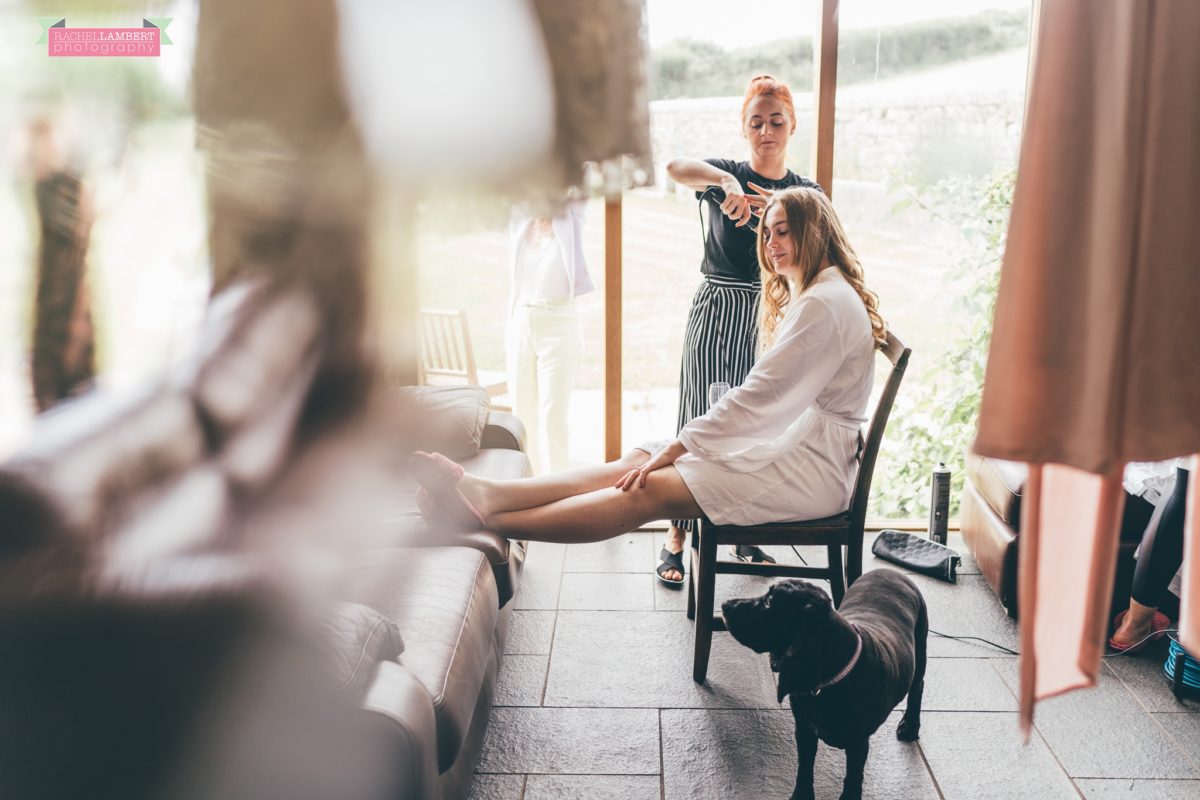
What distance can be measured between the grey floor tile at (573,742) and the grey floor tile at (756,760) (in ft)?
0.17

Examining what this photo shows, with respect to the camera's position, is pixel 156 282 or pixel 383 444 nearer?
pixel 156 282

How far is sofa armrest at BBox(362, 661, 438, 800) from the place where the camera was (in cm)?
120

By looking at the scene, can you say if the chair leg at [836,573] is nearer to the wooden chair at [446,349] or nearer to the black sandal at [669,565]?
the black sandal at [669,565]

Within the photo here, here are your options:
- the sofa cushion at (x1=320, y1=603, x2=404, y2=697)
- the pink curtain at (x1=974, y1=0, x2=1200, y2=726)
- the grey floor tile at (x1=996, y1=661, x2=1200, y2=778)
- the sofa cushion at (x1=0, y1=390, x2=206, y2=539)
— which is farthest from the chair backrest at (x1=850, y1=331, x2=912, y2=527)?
the sofa cushion at (x1=0, y1=390, x2=206, y2=539)

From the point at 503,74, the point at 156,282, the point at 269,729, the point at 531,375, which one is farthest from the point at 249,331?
the point at 531,375

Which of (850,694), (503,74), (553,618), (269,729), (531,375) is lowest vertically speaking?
(553,618)

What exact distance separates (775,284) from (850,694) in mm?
1127

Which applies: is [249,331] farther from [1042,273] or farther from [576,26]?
[1042,273]

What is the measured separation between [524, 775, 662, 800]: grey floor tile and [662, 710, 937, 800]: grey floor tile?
42 mm

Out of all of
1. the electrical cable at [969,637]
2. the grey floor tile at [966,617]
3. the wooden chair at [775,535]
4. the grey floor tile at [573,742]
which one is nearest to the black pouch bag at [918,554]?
the grey floor tile at [966,617]

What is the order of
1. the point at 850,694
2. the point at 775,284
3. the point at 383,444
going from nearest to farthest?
the point at 383,444 → the point at 850,694 → the point at 775,284

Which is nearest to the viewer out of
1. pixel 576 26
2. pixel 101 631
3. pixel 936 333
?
pixel 576 26

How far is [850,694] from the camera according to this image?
1595 millimetres

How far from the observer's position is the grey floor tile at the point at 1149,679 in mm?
2074
